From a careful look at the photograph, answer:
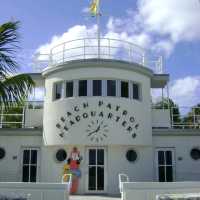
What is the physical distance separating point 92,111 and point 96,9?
6457mm

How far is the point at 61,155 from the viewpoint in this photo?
776 inches

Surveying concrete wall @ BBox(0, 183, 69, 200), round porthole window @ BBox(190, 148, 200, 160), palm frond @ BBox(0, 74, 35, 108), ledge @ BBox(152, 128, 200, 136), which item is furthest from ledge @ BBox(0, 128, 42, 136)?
palm frond @ BBox(0, 74, 35, 108)

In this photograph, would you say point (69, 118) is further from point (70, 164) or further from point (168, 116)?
point (168, 116)

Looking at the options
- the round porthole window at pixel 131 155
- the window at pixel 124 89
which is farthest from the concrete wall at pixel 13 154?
the window at pixel 124 89

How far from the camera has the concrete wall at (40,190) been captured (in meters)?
12.4

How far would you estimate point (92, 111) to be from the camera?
19.1 metres

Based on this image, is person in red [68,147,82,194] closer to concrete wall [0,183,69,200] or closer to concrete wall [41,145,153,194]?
concrete wall [41,145,153,194]

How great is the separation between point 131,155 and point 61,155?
12.2ft

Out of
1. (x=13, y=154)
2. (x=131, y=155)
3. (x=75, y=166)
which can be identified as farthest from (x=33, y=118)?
(x=131, y=155)

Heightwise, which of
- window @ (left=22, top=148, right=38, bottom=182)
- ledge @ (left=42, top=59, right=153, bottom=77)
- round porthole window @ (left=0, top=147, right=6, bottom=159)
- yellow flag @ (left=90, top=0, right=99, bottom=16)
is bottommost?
window @ (left=22, top=148, right=38, bottom=182)

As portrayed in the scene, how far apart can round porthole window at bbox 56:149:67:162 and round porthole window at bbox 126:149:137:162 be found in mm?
3315

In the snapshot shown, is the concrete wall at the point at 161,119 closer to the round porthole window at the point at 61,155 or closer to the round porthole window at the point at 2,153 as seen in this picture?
the round porthole window at the point at 61,155

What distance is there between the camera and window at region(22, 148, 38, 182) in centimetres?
2025

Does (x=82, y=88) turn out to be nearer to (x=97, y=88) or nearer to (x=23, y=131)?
(x=97, y=88)
